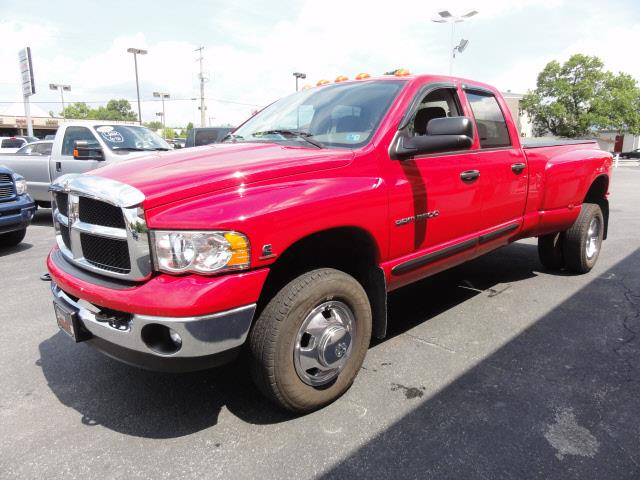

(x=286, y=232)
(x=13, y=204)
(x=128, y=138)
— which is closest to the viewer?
(x=286, y=232)

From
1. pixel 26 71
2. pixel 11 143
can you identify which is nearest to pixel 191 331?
pixel 11 143

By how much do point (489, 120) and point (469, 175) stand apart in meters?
0.80

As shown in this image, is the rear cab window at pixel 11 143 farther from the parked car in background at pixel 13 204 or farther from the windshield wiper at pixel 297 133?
the windshield wiper at pixel 297 133

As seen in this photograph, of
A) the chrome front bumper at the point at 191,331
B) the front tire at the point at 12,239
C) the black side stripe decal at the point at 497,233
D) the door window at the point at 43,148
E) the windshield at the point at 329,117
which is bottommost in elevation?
the front tire at the point at 12,239

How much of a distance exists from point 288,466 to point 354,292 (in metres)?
0.94

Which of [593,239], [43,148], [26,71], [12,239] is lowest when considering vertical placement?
[12,239]

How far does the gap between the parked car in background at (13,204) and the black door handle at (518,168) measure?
243 inches

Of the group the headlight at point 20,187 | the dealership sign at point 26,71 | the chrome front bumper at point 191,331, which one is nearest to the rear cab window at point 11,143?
the dealership sign at point 26,71

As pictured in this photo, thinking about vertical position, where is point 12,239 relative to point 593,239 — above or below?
below

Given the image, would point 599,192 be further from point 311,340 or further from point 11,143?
point 11,143

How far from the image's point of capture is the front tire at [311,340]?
7.66 feet

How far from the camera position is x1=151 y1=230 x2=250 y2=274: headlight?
211 cm

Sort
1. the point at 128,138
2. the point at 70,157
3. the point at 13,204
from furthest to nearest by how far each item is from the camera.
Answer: the point at 70,157 → the point at 128,138 → the point at 13,204

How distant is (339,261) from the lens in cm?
287
